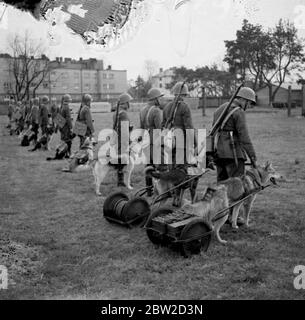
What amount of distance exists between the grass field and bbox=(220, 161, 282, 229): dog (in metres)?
0.37

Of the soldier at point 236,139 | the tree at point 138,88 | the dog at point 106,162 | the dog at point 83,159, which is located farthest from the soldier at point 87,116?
the tree at point 138,88

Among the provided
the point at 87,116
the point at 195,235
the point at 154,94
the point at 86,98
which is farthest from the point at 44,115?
the point at 195,235

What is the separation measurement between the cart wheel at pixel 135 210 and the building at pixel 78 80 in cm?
4173

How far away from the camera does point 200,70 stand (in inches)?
2717

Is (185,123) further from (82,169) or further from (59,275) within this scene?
(82,169)

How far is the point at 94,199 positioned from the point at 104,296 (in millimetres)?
5658

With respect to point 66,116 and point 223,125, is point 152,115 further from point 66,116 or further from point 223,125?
point 66,116

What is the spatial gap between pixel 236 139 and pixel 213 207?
149 cm

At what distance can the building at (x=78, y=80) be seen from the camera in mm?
52156

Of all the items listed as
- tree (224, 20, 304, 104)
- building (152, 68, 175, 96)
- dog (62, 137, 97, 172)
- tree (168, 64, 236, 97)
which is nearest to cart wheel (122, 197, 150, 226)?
dog (62, 137, 97, 172)

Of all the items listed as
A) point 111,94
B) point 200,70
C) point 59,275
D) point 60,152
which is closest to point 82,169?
point 60,152

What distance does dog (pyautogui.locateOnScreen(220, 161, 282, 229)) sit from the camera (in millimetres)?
7680

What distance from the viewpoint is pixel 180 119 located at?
9242 millimetres

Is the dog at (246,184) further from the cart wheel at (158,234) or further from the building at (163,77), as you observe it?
the building at (163,77)
